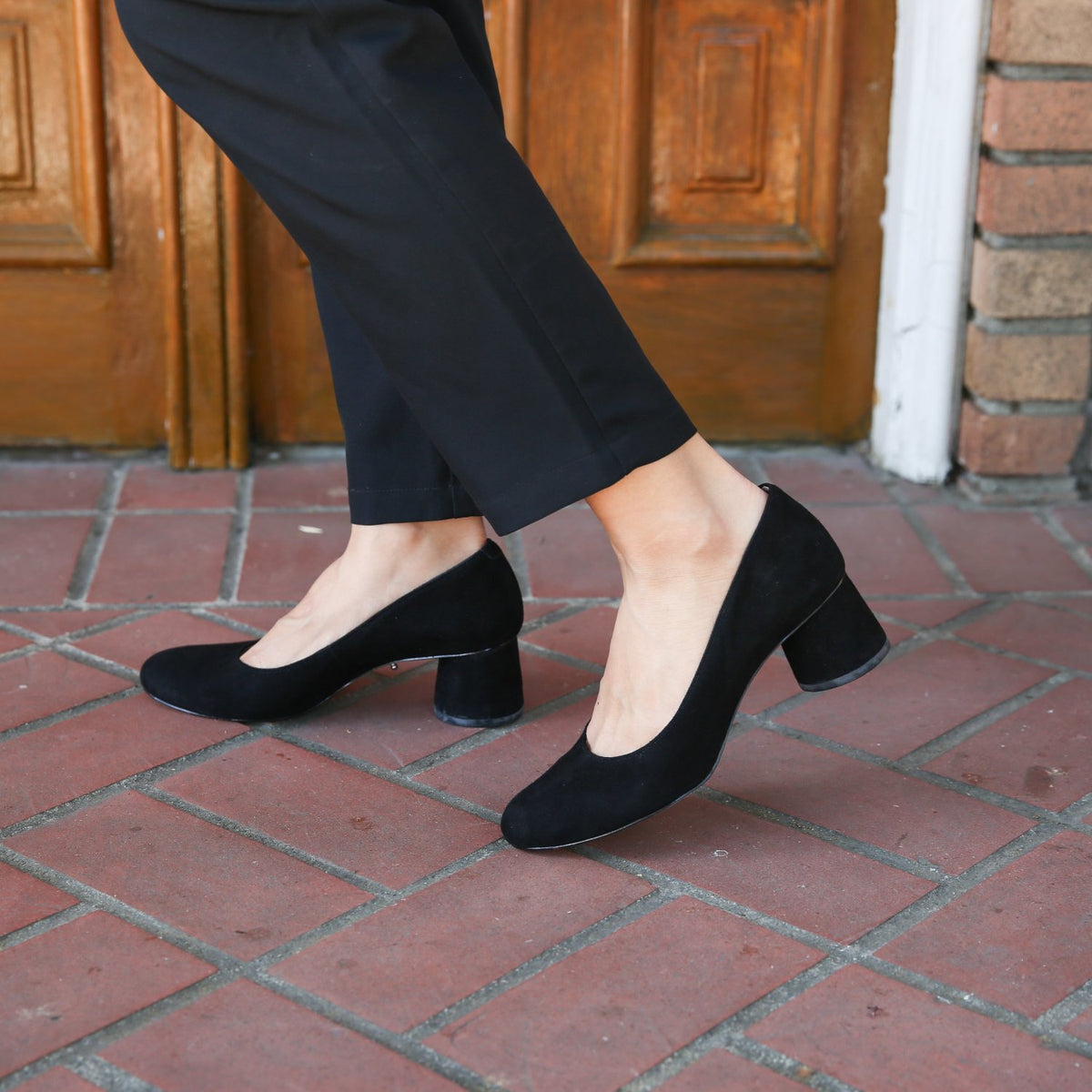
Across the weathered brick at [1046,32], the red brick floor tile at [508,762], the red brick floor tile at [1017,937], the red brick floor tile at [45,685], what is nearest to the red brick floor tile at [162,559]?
the red brick floor tile at [45,685]

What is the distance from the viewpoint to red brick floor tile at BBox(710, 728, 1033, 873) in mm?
1196

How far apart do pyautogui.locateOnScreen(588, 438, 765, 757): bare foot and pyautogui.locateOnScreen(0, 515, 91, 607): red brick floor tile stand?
0.83m

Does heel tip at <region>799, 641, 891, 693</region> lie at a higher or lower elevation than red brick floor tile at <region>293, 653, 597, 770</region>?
higher

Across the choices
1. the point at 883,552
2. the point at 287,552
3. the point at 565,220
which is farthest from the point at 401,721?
the point at 565,220

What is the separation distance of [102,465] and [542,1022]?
A: 1.48m

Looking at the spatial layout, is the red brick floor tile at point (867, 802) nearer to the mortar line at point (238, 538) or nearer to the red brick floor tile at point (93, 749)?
the red brick floor tile at point (93, 749)

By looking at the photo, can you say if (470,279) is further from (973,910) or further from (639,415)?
(973,910)

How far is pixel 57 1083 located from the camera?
90cm

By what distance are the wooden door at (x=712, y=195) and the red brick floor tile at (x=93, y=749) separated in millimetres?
915

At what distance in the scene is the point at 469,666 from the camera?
138cm

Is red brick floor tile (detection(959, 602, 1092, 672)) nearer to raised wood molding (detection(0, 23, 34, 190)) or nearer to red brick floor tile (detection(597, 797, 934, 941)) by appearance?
red brick floor tile (detection(597, 797, 934, 941))

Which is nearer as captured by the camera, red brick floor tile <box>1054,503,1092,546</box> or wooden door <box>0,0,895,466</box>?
red brick floor tile <box>1054,503,1092,546</box>

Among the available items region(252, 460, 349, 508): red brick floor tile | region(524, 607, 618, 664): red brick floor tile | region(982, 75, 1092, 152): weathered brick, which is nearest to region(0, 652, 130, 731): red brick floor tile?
region(524, 607, 618, 664): red brick floor tile

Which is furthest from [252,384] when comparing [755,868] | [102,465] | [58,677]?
[755,868]
